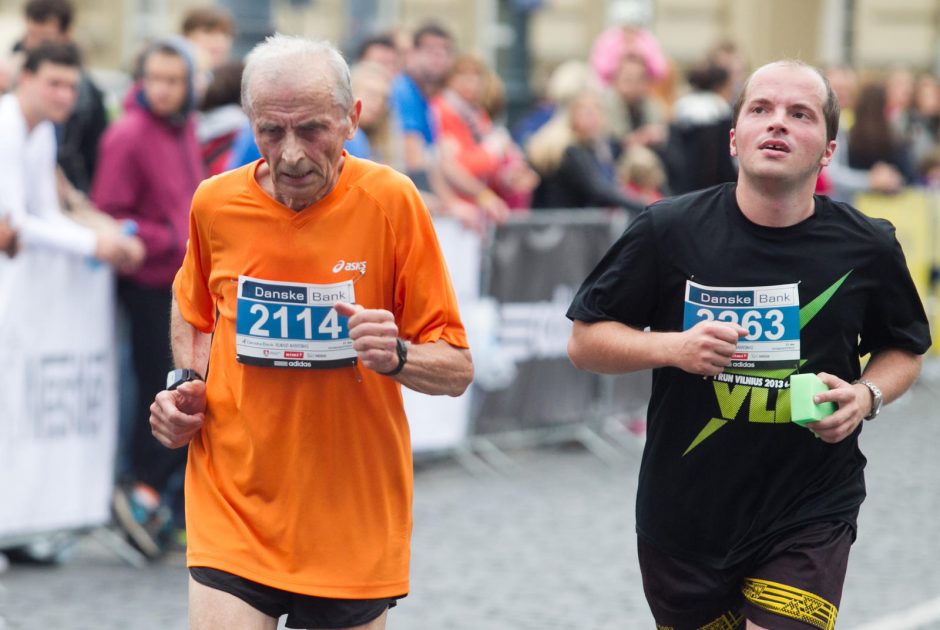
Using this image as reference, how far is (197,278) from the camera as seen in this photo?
4.29 m

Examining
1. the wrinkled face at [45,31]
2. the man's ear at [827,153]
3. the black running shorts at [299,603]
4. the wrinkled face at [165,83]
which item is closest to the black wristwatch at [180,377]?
the black running shorts at [299,603]

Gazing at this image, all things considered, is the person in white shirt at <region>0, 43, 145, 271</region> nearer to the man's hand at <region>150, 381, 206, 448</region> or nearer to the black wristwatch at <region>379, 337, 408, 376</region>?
the man's hand at <region>150, 381, 206, 448</region>

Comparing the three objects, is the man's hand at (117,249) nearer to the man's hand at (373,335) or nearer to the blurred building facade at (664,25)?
the man's hand at (373,335)

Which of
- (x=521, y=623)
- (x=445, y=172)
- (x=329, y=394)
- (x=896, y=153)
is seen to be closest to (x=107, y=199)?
(x=521, y=623)

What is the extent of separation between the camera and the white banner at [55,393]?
7438 millimetres

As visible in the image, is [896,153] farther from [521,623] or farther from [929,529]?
[521,623]

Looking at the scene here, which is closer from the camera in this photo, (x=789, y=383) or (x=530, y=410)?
(x=789, y=383)

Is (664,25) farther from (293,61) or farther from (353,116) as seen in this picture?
(293,61)

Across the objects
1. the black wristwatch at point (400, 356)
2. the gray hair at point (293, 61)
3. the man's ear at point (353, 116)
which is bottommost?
the black wristwatch at point (400, 356)

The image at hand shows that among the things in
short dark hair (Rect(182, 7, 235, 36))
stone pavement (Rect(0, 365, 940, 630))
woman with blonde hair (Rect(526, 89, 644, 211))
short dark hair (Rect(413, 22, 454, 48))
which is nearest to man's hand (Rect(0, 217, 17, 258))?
stone pavement (Rect(0, 365, 940, 630))

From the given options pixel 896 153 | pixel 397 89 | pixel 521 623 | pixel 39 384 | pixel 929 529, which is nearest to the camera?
pixel 521 623

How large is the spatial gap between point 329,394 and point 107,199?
13.4 ft

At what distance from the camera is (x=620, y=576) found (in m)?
7.70

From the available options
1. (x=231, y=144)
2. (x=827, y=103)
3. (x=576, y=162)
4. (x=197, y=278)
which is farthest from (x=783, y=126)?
(x=576, y=162)
